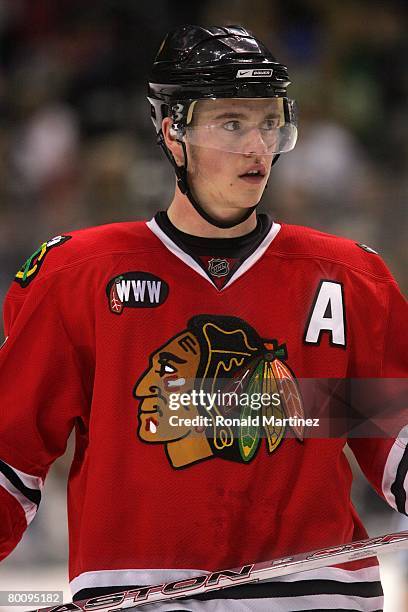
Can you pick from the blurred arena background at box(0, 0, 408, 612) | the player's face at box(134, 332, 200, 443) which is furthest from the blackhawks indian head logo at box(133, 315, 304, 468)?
the blurred arena background at box(0, 0, 408, 612)

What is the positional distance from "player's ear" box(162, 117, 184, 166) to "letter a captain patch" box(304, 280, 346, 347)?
339 millimetres

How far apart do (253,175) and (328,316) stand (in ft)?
0.93

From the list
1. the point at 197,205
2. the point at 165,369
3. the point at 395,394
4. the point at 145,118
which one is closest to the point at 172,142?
the point at 197,205

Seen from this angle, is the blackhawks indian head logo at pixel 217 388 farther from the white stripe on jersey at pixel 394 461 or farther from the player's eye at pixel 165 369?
the white stripe on jersey at pixel 394 461

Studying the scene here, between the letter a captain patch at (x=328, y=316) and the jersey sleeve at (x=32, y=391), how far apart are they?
1.38ft

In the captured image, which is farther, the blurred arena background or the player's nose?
the blurred arena background

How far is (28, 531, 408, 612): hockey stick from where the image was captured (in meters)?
2.02

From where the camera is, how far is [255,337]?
6.99 ft

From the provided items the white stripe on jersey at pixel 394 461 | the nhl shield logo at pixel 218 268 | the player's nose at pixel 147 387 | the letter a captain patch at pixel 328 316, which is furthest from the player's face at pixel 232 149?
the white stripe on jersey at pixel 394 461

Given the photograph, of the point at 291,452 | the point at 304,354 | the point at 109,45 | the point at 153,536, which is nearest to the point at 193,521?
the point at 153,536

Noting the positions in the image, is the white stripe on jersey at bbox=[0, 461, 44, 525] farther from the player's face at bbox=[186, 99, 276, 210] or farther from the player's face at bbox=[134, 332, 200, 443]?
the player's face at bbox=[186, 99, 276, 210]

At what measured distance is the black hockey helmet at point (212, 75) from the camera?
2094 millimetres

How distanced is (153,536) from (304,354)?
41 centimetres

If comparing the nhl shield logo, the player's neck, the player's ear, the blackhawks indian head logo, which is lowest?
the blackhawks indian head logo
